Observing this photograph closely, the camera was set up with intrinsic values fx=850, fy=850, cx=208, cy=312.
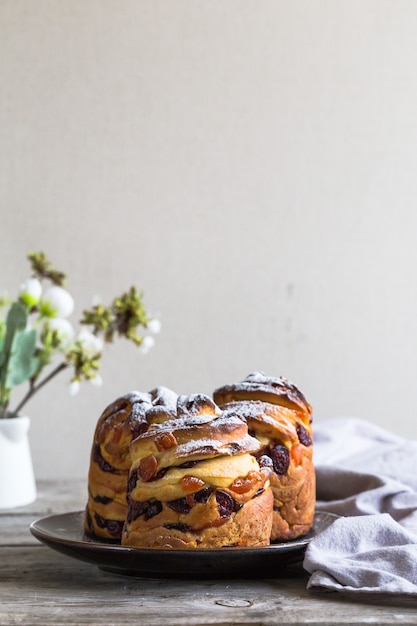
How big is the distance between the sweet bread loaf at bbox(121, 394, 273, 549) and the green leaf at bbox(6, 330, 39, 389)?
2.28 ft

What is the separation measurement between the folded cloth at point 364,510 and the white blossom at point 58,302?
0.55m

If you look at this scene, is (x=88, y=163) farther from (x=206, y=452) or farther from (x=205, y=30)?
(x=206, y=452)

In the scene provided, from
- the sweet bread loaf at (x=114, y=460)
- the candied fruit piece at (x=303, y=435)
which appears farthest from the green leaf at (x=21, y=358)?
the candied fruit piece at (x=303, y=435)

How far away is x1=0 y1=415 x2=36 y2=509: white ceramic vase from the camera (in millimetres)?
1551

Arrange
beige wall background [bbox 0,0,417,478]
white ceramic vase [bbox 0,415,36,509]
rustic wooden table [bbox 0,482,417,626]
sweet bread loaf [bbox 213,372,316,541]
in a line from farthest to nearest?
beige wall background [bbox 0,0,417,478] → white ceramic vase [bbox 0,415,36,509] → sweet bread loaf [bbox 213,372,316,541] → rustic wooden table [bbox 0,482,417,626]

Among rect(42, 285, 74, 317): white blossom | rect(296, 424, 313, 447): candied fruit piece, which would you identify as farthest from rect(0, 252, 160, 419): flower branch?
rect(296, 424, 313, 447): candied fruit piece

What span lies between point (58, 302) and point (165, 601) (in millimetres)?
824

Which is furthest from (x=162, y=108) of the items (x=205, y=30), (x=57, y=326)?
(x=57, y=326)

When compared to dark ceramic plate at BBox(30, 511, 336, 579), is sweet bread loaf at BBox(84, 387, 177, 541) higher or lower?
higher

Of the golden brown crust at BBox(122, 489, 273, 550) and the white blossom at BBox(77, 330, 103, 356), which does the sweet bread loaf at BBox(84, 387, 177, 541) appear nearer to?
the golden brown crust at BBox(122, 489, 273, 550)

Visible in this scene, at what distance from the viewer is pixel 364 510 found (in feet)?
4.31

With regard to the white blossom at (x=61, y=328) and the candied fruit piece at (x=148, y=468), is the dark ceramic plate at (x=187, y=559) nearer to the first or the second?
the candied fruit piece at (x=148, y=468)

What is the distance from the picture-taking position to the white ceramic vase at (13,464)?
155 centimetres

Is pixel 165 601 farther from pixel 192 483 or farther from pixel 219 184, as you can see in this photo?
pixel 219 184
